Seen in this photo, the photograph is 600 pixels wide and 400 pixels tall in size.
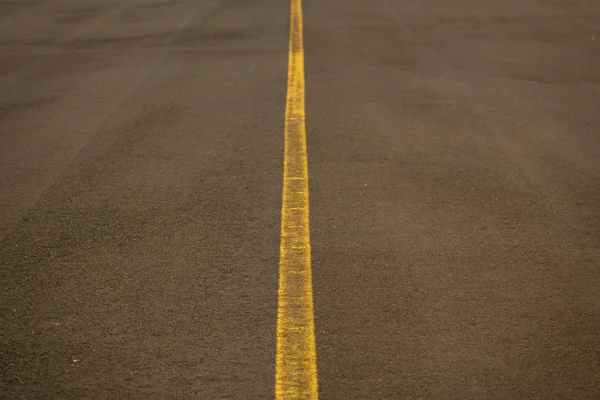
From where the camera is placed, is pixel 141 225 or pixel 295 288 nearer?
pixel 295 288

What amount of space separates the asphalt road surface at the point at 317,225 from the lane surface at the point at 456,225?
0.05 ft

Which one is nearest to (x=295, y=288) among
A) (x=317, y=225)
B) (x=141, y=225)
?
(x=317, y=225)

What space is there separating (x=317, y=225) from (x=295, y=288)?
823 millimetres

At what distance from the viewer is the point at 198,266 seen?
4.31 metres

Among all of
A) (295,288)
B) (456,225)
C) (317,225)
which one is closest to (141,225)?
(317,225)

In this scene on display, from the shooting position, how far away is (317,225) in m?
4.82

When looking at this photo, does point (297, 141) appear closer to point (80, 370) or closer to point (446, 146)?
point (446, 146)

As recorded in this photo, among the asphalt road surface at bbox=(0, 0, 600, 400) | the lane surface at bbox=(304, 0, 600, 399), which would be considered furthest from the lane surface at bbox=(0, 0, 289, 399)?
the lane surface at bbox=(304, 0, 600, 399)

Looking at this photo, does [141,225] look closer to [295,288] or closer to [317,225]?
[317,225]

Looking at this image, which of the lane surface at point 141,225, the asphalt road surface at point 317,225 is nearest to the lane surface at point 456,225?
the asphalt road surface at point 317,225

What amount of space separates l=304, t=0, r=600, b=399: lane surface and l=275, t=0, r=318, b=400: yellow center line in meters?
0.06

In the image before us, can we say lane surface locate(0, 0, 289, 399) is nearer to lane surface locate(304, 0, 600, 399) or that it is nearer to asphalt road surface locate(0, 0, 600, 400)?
asphalt road surface locate(0, 0, 600, 400)

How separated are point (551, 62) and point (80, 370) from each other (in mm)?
Result: 7906

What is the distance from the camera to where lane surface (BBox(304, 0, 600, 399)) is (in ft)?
11.3
